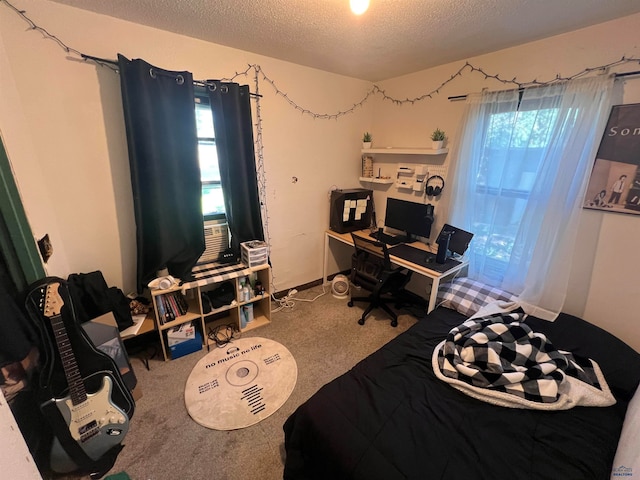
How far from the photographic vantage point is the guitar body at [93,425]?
1.32 m

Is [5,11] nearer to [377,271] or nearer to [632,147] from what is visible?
[377,271]

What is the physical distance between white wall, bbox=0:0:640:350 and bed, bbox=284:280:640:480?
688 millimetres

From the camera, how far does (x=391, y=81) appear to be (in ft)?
9.52

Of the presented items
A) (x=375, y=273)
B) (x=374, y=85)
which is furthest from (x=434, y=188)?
(x=374, y=85)

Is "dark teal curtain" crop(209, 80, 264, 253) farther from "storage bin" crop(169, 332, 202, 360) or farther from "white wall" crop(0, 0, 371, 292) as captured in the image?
"storage bin" crop(169, 332, 202, 360)

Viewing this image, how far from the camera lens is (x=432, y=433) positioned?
3.70 feet

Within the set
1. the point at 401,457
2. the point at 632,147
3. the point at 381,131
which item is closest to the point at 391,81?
the point at 381,131

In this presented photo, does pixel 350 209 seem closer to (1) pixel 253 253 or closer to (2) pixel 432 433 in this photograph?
(1) pixel 253 253

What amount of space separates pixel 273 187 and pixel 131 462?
7.26ft

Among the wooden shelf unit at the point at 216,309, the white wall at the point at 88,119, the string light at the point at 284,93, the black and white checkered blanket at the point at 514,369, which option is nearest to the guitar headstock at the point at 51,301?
the white wall at the point at 88,119

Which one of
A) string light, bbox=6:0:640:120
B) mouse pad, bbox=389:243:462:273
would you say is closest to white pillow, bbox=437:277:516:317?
mouse pad, bbox=389:243:462:273

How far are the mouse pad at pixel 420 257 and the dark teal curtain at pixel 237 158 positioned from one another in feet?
4.46

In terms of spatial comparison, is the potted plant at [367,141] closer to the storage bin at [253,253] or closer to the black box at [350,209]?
the black box at [350,209]

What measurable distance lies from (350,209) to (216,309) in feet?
5.81
